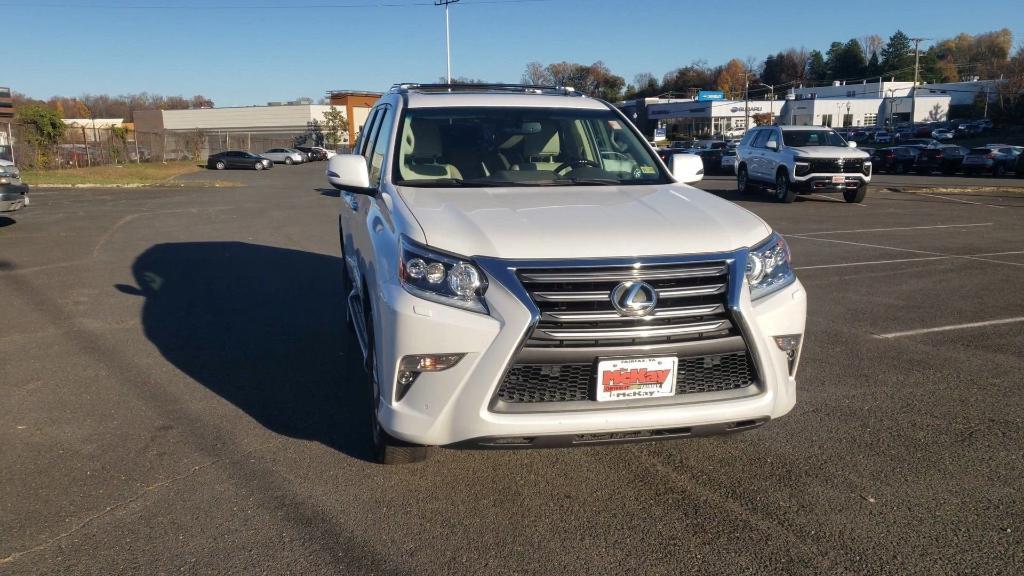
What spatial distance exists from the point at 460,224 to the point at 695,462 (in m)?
1.79

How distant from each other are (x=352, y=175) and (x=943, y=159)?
121 ft

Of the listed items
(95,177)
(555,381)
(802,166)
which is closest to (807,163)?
(802,166)

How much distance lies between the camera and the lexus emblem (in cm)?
332

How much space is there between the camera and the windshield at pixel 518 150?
15.6 feet

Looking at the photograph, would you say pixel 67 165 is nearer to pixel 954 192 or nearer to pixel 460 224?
pixel 954 192

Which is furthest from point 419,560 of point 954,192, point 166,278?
point 954,192

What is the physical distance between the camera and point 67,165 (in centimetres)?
4047

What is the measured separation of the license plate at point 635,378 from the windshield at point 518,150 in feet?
5.49

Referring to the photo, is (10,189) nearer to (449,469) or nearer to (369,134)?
(369,134)

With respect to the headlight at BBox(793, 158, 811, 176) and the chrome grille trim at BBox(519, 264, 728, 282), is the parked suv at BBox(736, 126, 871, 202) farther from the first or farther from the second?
the chrome grille trim at BBox(519, 264, 728, 282)

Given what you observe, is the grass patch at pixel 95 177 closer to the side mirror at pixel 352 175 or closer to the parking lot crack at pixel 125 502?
the side mirror at pixel 352 175

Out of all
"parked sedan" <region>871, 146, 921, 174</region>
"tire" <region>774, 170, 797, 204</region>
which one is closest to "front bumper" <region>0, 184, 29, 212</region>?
"tire" <region>774, 170, 797, 204</region>

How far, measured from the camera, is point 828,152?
19469 mm

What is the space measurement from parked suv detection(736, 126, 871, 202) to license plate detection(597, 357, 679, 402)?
1737cm
